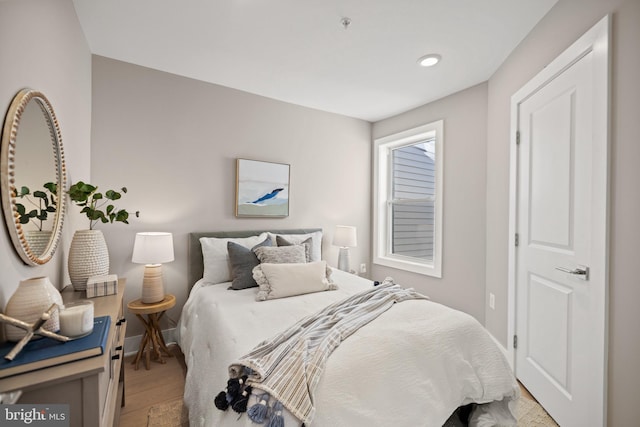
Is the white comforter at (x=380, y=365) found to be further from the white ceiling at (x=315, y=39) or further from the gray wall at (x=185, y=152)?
the white ceiling at (x=315, y=39)

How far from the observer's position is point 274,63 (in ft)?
8.16

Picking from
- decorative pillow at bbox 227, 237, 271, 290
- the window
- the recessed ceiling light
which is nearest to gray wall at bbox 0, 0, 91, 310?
decorative pillow at bbox 227, 237, 271, 290

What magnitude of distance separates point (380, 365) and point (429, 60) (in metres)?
2.36

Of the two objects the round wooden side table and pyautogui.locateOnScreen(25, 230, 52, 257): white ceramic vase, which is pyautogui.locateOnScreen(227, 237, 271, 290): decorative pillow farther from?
pyautogui.locateOnScreen(25, 230, 52, 257): white ceramic vase

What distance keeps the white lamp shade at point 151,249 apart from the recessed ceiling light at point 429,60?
259 centimetres

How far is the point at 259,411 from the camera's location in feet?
3.31

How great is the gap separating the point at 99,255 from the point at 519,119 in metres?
3.07

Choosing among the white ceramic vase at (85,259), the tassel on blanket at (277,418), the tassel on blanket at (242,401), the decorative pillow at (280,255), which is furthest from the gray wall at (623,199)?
the white ceramic vase at (85,259)

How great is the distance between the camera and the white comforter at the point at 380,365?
1.15m

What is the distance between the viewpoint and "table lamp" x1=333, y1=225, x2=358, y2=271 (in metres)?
3.42

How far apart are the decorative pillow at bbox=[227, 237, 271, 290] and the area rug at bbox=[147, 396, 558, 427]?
0.86 meters

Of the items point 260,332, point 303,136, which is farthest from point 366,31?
point 260,332

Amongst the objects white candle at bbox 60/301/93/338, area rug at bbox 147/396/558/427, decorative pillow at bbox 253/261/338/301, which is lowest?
area rug at bbox 147/396/558/427

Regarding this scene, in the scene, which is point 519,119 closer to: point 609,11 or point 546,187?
point 546,187
